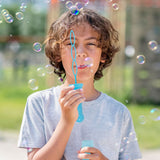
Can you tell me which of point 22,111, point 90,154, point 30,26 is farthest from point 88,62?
point 30,26

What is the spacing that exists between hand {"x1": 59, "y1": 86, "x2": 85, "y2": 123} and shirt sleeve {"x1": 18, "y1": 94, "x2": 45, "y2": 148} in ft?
0.61

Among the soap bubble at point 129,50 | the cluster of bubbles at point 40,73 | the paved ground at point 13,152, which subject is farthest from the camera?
the soap bubble at point 129,50

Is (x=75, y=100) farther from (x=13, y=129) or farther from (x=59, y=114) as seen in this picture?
(x=13, y=129)

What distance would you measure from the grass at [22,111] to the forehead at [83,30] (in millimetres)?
714

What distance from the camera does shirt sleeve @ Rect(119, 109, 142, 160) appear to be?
1.76 metres

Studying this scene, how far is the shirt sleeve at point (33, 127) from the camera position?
162cm

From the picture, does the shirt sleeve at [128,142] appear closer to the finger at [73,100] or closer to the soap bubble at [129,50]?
the finger at [73,100]

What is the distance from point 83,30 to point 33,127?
0.48 metres

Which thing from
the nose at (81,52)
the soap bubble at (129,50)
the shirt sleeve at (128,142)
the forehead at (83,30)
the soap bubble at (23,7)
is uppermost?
the soap bubble at (23,7)

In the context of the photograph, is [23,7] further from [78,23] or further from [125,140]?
[125,140]

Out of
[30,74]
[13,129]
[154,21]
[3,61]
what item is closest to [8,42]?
[3,61]

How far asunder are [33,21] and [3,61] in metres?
1.31

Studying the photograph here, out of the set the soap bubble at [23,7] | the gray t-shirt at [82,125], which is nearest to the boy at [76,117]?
the gray t-shirt at [82,125]

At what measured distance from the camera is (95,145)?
1658 mm
